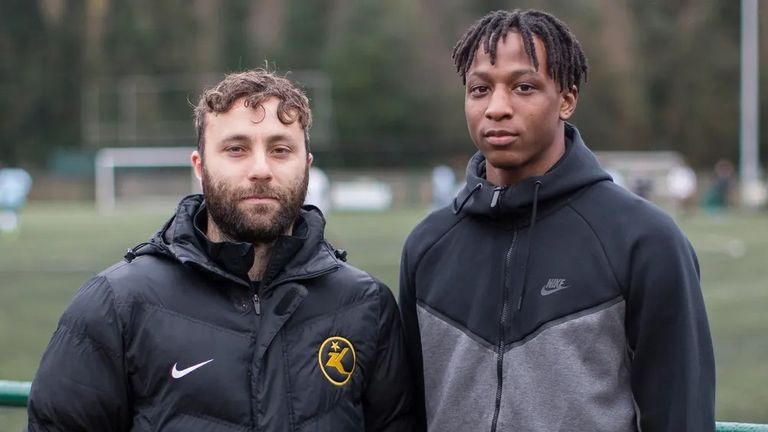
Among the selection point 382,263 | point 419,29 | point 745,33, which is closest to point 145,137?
point 419,29

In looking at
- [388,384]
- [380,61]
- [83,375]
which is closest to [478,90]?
[388,384]

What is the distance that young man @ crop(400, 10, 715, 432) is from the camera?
2.03 meters

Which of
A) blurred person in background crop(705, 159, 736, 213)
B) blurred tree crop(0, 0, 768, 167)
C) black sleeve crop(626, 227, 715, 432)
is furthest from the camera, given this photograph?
blurred tree crop(0, 0, 768, 167)

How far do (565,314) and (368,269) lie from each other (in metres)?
11.8

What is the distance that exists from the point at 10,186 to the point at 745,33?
74.6 feet

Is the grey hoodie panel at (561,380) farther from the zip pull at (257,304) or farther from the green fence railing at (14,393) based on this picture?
the green fence railing at (14,393)

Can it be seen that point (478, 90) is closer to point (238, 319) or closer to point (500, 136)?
point (500, 136)

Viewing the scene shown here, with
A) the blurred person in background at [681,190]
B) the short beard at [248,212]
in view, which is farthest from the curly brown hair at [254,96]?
the blurred person in background at [681,190]

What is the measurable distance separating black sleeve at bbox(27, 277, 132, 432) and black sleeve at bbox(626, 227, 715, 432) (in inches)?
41.4

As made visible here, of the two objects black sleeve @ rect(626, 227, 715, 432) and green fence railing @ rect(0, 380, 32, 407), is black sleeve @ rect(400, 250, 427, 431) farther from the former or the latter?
green fence railing @ rect(0, 380, 32, 407)

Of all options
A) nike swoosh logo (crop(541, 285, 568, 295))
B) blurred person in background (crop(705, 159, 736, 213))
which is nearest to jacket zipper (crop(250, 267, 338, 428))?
nike swoosh logo (crop(541, 285, 568, 295))

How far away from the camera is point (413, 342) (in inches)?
96.1

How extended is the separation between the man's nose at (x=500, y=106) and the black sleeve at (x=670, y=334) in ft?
1.26

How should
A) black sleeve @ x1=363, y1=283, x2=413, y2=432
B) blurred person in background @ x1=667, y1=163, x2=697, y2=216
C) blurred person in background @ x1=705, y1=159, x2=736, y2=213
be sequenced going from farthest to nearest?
1. blurred person in background @ x1=705, y1=159, x2=736, y2=213
2. blurred person in background @ x1=667, y1=163, x2=697, y2=216
3. black sleeve @ x1=363, y1=283, x2=413, y2=432
